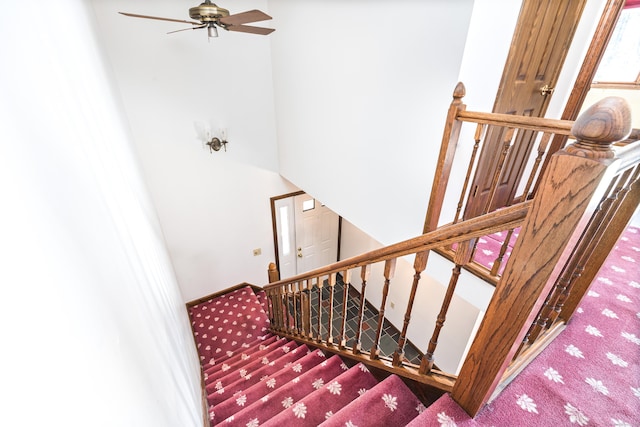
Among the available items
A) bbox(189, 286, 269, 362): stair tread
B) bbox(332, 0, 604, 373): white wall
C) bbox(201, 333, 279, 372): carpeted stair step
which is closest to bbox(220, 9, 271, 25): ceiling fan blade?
bbox(332, 0, 604, 373): white wall

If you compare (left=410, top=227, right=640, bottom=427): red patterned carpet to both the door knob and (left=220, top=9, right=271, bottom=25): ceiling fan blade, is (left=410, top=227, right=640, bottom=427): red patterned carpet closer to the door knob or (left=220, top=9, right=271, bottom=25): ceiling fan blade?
the door knob

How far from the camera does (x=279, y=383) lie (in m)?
2.12

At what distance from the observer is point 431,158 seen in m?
1.97

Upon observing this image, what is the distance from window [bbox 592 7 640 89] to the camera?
355 cm

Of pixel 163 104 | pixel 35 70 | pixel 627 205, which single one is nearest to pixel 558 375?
pixel 627 205

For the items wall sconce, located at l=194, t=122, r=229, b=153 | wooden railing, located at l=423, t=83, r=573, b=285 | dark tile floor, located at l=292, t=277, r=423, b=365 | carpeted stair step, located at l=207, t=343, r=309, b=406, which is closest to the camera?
wooden railing, located at l=423, t=83, r=573, b=285

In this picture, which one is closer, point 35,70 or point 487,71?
point 35,70

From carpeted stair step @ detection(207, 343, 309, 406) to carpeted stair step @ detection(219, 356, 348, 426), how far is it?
1.91ft

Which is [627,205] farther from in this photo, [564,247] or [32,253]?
[32,253]

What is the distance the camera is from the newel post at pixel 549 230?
618 millimetres

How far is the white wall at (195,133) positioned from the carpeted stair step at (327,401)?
3011mm

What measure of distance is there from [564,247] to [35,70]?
1506 millimetres

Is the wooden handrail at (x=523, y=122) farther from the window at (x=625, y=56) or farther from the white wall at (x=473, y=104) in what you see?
the window at (x=625, y=56)

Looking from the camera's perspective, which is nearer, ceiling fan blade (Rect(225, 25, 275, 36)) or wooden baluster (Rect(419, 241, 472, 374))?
wooden baluster (Rect(419, 241, 472, 374))
